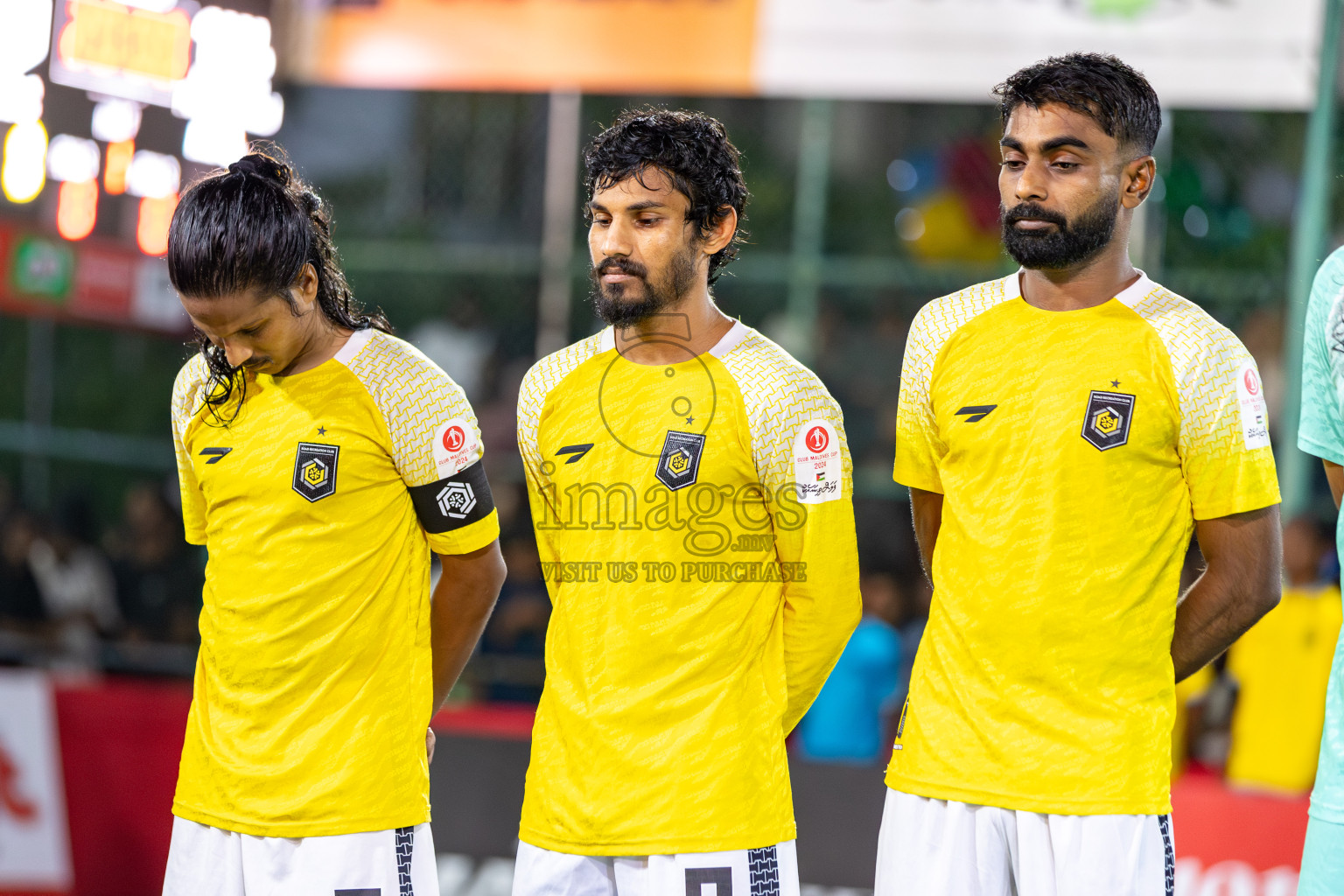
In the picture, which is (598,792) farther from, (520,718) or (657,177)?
(520,718)

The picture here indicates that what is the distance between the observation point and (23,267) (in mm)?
7570

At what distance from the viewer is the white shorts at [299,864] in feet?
11.0

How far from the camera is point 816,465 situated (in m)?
3.39

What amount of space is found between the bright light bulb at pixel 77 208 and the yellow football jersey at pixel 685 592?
15.6ft

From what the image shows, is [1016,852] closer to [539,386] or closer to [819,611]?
[819,611]

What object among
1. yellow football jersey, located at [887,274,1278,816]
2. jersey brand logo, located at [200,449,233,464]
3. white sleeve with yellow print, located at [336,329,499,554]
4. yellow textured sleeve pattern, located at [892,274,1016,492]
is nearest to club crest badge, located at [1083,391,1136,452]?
yellow football jersey, located at [887,274,1278,816]

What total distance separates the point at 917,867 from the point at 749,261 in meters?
6.14

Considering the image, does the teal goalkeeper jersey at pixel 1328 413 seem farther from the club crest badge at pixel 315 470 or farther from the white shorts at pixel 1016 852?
the club crest badge at pixel 315 470

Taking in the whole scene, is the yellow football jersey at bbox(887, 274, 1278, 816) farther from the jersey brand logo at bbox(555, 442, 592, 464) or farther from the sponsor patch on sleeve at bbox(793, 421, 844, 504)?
the jersey brand logo at bbox(555, 442, 592, 464)

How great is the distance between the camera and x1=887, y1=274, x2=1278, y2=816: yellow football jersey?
310 cm

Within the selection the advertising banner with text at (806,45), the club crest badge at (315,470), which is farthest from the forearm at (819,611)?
the advertising banner with text at (806,45)

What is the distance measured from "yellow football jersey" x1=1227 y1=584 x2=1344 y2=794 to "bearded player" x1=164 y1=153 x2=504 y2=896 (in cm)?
429

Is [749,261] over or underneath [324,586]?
over

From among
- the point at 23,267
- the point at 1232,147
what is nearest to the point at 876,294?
the point at 1232,147
